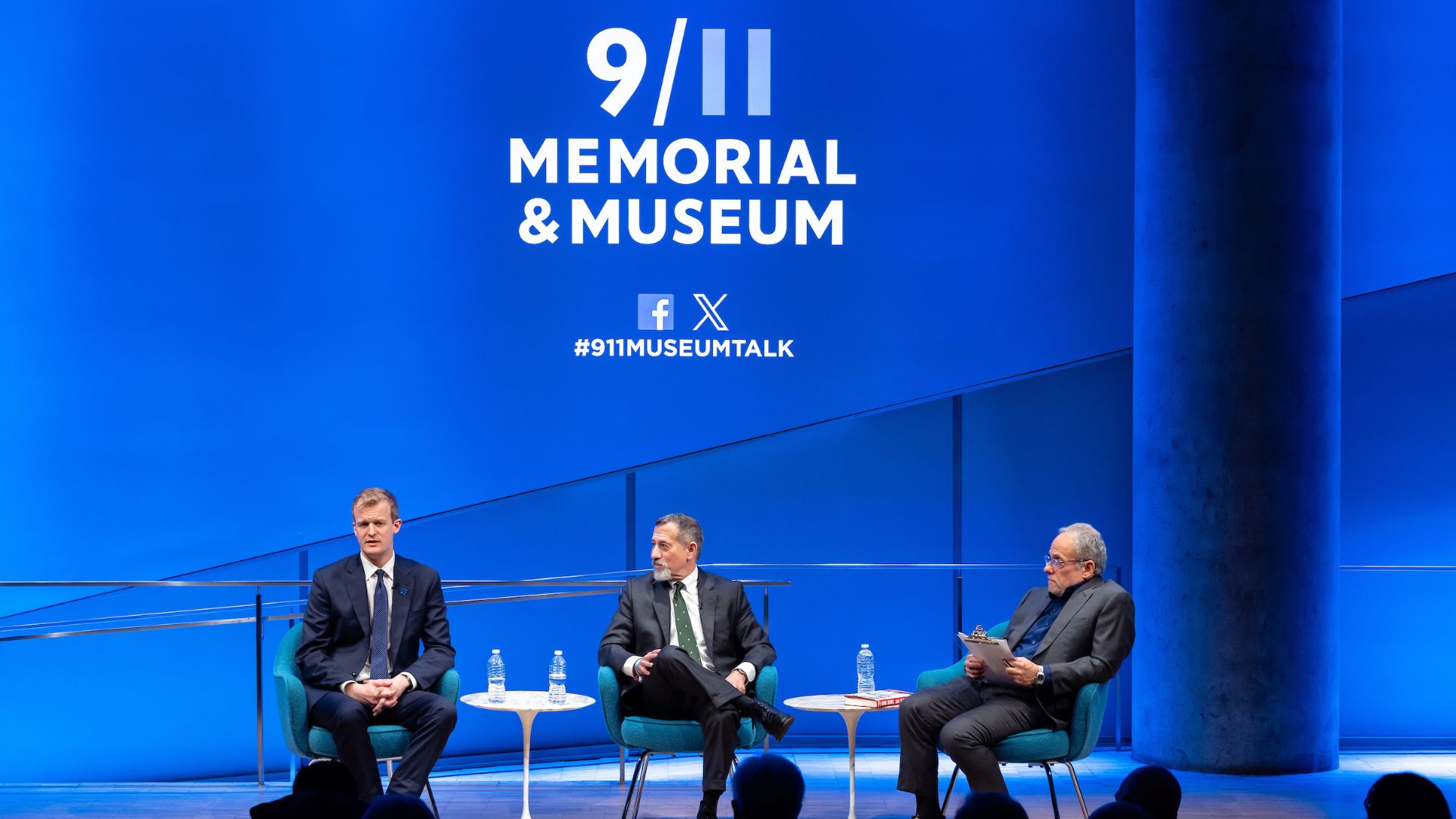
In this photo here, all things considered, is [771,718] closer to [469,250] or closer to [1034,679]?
[1034,679]

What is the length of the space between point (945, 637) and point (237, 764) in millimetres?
3757

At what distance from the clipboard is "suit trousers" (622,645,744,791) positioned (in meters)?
0.83

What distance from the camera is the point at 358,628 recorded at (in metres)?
5.45

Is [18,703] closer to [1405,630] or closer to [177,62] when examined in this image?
[177,62]

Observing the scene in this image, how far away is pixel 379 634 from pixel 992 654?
86.9 inches

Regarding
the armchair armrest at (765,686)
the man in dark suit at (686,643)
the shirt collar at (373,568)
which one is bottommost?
the armchair armrest at (765,686)

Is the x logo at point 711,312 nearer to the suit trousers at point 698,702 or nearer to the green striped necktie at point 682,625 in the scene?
the green striped necktie at point 682,625

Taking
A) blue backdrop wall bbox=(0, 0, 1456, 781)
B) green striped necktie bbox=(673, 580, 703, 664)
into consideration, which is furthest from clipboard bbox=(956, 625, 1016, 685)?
blue backdrop wall bbox=(0, 0, 1456, 781)

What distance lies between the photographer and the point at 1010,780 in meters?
6.58

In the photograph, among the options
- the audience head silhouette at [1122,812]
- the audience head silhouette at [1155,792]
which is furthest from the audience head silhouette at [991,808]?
the audience head silhouette at [1155,792]

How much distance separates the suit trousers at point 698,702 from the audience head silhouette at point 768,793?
7.47ft

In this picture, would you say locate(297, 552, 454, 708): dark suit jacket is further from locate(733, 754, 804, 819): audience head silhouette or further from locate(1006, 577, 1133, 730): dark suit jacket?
locate(733, 754, 804, 819): audience head silhouette

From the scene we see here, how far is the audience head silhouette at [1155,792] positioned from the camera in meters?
3.00

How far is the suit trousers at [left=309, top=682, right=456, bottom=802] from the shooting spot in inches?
200
